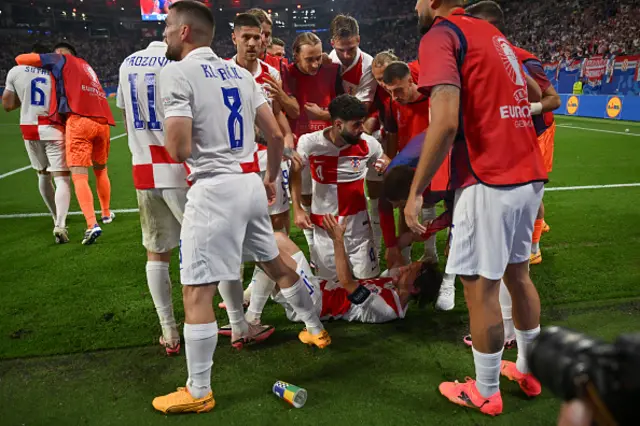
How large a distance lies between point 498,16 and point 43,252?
5.13 meters

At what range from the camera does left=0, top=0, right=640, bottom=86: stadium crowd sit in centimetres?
2541

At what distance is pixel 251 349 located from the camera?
3.32 metres

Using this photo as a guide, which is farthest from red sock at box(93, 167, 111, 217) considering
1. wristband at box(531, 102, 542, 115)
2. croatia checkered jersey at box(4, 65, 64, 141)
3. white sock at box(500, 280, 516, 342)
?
wristband at box(531, 102, 542, 115)

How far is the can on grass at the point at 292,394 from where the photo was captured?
261cm

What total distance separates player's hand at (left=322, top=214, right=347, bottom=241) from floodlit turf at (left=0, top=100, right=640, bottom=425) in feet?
2.24

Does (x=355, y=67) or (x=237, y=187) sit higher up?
(x=355, y=67)

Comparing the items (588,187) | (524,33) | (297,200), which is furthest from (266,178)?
(524,33)

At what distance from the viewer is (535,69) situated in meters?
3.10

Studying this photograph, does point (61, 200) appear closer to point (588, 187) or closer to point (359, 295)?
Answer: point (359, 295)

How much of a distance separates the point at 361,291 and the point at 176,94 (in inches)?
77.5

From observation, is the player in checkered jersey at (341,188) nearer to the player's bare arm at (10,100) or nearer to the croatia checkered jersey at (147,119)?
the croatia checkered jersey at (147,119)

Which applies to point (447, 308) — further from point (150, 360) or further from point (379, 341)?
point (150, 360)

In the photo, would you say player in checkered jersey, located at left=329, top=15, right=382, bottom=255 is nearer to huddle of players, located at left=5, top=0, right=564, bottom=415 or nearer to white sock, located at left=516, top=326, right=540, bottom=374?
huddle of players, located at left=5, top=0, right=564, bottom=415

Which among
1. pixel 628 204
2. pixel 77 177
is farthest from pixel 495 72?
pixel 628 204
